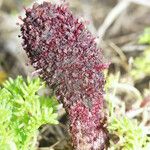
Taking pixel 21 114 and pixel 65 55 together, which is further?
pixel 21 114

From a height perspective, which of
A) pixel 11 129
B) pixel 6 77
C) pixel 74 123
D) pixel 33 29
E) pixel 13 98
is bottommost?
pixel 74 123

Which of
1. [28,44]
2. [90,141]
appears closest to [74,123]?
[90,141]

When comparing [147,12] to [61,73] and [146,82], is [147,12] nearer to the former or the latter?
[146,82]
